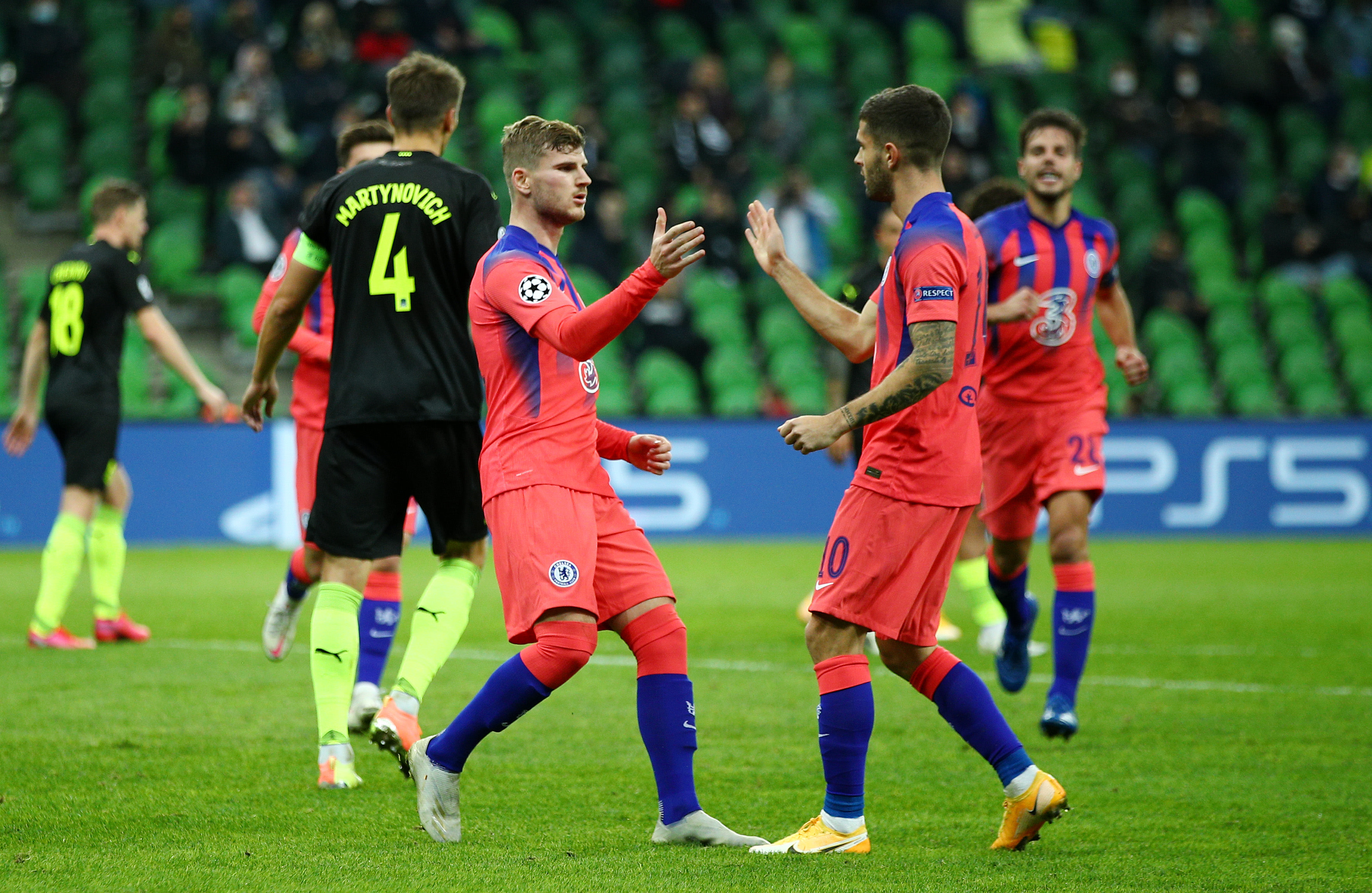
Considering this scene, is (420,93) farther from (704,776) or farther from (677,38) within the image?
(677,38)

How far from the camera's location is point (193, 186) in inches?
637

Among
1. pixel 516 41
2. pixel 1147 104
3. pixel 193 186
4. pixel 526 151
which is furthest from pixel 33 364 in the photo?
pixel 1147 104

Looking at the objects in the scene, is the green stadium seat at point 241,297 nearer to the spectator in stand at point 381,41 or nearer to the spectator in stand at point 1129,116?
the spectator in stand at point 381,41

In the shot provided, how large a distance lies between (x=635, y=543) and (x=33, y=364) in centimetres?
540

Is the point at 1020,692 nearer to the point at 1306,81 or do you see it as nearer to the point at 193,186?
the point at 193,186

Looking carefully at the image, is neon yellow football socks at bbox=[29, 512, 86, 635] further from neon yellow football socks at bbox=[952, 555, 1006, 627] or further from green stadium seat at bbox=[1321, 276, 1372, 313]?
green stadium seat at bbox=[1321, 276, 1372, 313]

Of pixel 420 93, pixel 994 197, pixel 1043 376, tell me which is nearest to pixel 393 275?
pixel 420 93

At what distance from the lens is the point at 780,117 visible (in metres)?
18.2

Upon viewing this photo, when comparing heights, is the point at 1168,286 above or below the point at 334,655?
above

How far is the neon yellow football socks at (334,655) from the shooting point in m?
4.95

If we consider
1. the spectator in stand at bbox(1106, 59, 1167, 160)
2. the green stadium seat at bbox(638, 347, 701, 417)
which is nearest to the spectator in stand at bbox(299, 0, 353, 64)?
the green stadium seat at bbox(638, 347, 701, 417)

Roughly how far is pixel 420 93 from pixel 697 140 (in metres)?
12.6

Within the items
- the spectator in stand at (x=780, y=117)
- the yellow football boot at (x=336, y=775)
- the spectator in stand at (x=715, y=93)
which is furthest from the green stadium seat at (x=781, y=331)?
the yellow football boot at (x=336, y=775)

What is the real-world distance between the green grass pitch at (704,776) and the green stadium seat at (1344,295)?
9966 millimetres
